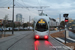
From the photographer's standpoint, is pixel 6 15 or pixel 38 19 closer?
pixel 38 19

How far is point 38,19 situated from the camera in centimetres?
1584

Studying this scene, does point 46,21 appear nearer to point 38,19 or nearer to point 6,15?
point 38,19

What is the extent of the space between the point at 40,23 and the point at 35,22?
74cm

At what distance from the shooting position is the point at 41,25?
15727mm

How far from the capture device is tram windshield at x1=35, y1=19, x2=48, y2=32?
51.1 ft

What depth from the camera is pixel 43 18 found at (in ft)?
52.1

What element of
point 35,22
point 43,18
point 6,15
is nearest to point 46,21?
point 43,18

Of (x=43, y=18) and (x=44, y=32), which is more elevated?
(x=43, y=18)

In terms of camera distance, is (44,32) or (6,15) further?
(6,15)

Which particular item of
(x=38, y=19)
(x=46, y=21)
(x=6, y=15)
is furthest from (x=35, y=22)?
(x=6, y=15)

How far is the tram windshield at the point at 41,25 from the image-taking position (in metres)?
15.6

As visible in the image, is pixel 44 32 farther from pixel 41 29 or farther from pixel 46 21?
pixel 46 21

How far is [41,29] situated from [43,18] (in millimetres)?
1651

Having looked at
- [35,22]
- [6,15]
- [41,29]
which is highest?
[6,15]
